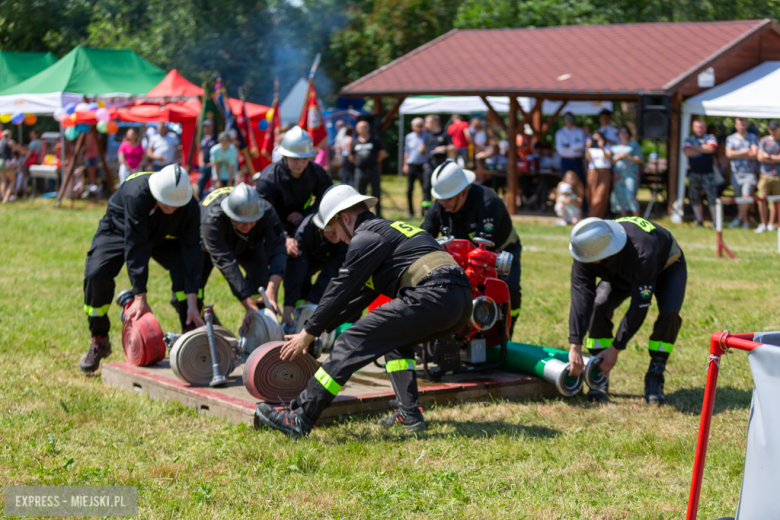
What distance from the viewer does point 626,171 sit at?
1738cm

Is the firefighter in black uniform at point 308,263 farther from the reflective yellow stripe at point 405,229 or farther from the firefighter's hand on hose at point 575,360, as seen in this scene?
the firefighter's hand on hose at point 575,360

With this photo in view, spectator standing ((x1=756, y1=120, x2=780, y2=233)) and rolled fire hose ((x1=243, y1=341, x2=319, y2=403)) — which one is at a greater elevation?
rolled fire hose ((x1=243, y1=341, x2=319, y2=403))

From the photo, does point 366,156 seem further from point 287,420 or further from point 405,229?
point 287,420

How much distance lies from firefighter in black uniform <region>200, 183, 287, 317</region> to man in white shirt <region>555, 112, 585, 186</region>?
11767 millimetres

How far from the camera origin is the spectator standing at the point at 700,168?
1683cm

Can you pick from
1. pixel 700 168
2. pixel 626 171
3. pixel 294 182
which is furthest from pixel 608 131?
pixel 294 182

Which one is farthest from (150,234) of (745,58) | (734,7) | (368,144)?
(734,7)

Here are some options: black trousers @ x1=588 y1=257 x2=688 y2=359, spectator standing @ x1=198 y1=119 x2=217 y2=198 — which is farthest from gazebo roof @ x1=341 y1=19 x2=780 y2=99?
black trousers @ x1=588 y1=257 x2=688 y2=359

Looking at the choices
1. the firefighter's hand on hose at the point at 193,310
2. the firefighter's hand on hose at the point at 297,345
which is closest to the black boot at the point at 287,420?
the firefighter's hand on hose at the point at 297,345

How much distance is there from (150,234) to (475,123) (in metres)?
14.4

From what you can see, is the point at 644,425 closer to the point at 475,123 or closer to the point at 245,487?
the point at 245,487

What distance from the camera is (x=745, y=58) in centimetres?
1877

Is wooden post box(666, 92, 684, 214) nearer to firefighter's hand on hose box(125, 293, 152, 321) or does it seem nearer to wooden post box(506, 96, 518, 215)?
wooden post box(506, 96, 518, 215)

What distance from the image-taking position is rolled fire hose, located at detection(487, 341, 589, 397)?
21.1ft
